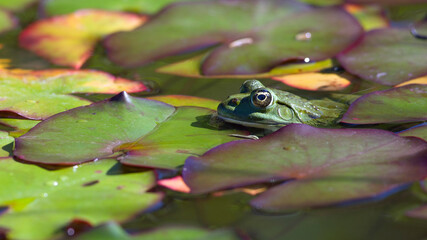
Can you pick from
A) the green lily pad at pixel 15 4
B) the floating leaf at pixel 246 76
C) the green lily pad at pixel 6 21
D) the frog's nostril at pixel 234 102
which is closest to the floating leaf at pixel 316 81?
the floating leaf at pixel 246 76

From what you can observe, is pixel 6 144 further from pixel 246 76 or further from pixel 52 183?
pixel 246 76

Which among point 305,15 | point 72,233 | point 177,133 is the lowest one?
point 72,233

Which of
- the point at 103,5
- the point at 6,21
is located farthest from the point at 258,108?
the point at 6,21

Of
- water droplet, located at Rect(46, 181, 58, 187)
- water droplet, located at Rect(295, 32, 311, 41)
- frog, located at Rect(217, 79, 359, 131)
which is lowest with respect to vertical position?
water droplet, located at Rect(46, 181, 58, 187)

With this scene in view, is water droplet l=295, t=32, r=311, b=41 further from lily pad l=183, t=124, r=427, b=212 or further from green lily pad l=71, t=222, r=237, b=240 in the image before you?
green lily pad l=71, t=222, r=237, b=240

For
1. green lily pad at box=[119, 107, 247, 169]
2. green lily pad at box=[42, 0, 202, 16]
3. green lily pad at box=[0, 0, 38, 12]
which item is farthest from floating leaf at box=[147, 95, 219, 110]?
green lily pad at box=[0, 0, 38, 12]

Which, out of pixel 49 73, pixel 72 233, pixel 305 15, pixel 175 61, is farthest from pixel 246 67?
pixel 72 233

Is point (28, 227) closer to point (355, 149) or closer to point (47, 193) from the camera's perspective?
point (47, 193)

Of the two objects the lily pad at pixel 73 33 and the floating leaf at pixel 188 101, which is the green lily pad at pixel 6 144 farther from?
the lily pad at pixel 73 33
